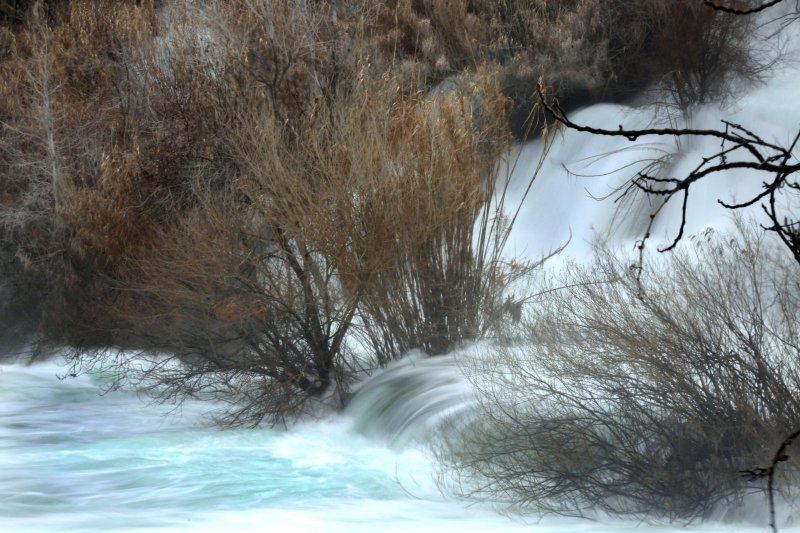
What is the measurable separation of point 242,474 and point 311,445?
109 centimetres

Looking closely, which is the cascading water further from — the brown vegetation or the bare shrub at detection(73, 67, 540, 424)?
the brown vegetation

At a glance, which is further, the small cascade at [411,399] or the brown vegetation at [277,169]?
the brown vegetation at [277,169]

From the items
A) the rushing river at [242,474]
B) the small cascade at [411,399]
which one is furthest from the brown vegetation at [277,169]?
the rushing river at [242,474]

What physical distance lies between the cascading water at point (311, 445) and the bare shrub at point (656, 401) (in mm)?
254

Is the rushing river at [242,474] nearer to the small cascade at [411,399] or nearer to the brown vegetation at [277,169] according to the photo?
the small cascade at [411,399]

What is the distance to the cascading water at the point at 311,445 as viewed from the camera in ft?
28.1

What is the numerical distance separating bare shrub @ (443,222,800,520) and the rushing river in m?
0.25

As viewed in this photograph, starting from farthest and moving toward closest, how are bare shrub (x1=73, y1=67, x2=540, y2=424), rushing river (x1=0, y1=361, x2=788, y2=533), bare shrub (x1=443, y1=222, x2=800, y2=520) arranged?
bare shrub (x1=73, y1=67, x2=540, y2=424) < rushing river (x1=0, y1=361, x2=788, y2=533) < bare shrub (x1=443, y1=222, x2=800, y2=520)

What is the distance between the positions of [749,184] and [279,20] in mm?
6983

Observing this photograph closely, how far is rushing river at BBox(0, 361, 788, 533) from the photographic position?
8.36 meters

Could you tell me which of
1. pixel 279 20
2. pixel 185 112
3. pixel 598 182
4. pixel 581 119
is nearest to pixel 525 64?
pixel 581 119

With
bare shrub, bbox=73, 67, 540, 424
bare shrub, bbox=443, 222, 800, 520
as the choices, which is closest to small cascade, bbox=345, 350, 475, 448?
bare shrub, bbox=73, 67, 540, 424

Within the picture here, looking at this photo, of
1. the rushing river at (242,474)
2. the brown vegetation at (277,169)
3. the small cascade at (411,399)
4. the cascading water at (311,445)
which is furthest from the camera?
the brown vegetation at (277,169)

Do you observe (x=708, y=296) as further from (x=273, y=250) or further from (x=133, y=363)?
(x=133, y=363)
